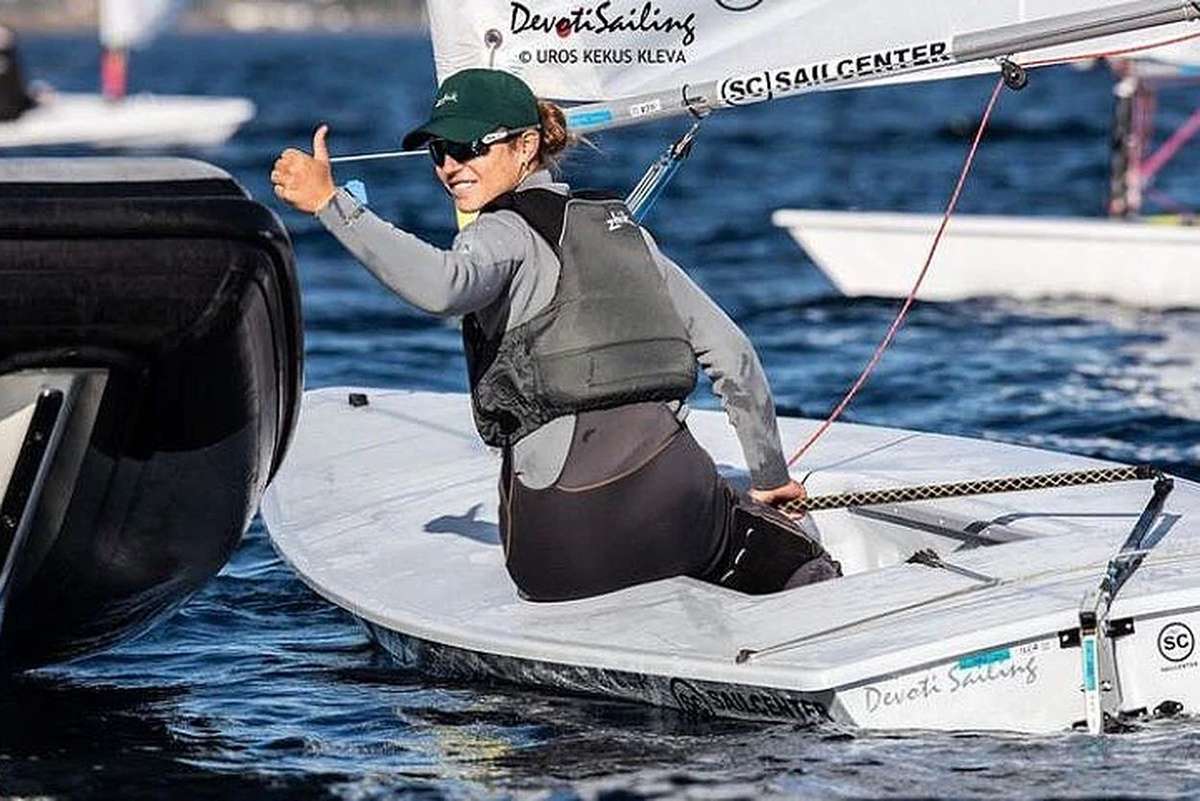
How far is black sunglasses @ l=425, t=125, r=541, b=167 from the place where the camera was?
4.69 m

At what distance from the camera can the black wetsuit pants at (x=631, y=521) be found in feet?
16.1

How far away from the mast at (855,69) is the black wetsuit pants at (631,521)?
0.82m

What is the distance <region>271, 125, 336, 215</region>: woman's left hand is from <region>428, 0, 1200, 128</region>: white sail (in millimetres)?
1333

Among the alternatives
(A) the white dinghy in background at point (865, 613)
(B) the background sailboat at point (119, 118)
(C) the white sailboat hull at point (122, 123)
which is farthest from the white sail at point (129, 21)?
(A) the white dinghy in background at point (865, 613)

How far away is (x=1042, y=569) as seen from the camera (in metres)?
4.87

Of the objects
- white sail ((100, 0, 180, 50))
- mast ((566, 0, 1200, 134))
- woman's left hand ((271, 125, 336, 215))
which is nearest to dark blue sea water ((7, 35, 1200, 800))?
mast ((566, 0, 1200, 134))

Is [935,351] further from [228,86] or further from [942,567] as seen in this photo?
[228,86]

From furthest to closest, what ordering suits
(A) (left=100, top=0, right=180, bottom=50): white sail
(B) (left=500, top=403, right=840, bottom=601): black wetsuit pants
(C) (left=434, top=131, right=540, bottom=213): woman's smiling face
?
(A) (left=100, top=0, right=180, bottom=50): white sail
(B) (left=500, top=403, right=840, bottom=601): black wetsuit pants
(C) (left=434, top=131, right=540, bottom=213): woman's smiling face

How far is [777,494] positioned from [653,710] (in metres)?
0.66

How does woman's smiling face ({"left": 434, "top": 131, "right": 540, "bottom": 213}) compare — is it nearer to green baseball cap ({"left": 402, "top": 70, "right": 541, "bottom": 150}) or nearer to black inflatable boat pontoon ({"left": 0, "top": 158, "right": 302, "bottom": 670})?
green baseball cap ({"left": 402, "top": 70, "right": 541, "bottom": 150})

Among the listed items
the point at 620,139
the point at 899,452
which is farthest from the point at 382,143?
the point at 899,452

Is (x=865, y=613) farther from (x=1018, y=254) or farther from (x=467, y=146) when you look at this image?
(x=1018, y=254)

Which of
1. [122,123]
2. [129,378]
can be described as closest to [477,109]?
[129,378]

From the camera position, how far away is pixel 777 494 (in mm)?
5254
